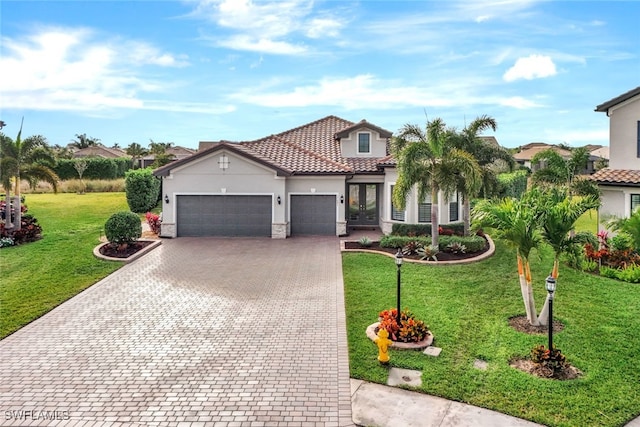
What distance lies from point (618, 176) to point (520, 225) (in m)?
10.6

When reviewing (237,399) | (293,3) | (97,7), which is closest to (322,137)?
(293,3)

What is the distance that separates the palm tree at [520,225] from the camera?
9.54 meters

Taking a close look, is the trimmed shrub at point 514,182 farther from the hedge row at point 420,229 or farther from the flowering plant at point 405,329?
the flowering plant at point 405,329

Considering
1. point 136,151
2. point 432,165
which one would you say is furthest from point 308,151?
point 136,151

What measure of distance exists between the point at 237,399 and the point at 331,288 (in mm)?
6658

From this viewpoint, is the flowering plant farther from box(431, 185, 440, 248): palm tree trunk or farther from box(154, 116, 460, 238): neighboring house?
Answer: box(154, 116, 460, 238): neighboring house

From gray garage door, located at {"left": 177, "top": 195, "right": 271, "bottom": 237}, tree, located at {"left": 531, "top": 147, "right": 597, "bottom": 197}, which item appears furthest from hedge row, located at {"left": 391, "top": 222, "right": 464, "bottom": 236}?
gray garage door, located at {"left": 177, "top": 195, "right": 271, "bottom": 237}

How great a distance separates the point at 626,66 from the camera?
18.9 metres

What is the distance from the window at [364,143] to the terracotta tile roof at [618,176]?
11.3 meters

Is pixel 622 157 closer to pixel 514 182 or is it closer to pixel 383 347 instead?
pixel 383 347

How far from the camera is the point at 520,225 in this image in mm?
9461

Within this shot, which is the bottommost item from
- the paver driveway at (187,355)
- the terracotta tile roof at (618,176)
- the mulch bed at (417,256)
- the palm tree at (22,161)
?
the paver driveway at (187,355)

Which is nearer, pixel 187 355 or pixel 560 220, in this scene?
pixel 187 355

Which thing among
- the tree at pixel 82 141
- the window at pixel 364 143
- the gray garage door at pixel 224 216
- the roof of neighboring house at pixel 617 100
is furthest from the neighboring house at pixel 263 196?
the tree at pixel 82 141
